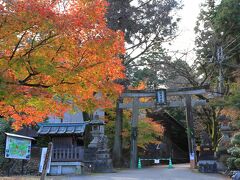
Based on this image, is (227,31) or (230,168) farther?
(227,31)

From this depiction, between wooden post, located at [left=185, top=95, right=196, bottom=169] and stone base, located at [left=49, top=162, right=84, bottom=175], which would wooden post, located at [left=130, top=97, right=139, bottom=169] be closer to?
wooden post, located at [left=185, top=95, right=196, bottom=169]

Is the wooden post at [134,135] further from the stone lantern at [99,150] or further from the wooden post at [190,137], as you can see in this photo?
the wooden post at [190,137]

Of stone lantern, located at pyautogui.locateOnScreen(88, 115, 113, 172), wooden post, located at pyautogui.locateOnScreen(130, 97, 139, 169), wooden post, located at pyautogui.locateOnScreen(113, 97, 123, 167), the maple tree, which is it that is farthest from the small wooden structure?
the maple tree

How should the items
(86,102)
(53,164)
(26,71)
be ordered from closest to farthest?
(26,71), (86,102), (53,164)

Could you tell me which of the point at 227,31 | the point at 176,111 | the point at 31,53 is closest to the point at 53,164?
the point at 31,53

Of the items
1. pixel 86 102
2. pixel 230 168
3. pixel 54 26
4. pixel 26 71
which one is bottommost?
pixel 230 168

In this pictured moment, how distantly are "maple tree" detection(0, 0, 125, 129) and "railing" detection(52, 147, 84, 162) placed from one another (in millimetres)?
9490

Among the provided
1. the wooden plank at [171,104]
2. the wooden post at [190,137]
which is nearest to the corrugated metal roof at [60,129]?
the wooden plank at [171,104]

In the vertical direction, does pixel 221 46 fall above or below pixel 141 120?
above

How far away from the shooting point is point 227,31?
34.2 m

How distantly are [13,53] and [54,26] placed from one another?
5.43 ft

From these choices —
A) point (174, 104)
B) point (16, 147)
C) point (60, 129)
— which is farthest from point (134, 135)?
point (16, 147)

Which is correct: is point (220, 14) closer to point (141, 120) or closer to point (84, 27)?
point (141, 120)

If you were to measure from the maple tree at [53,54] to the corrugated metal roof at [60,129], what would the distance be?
10.0 m
